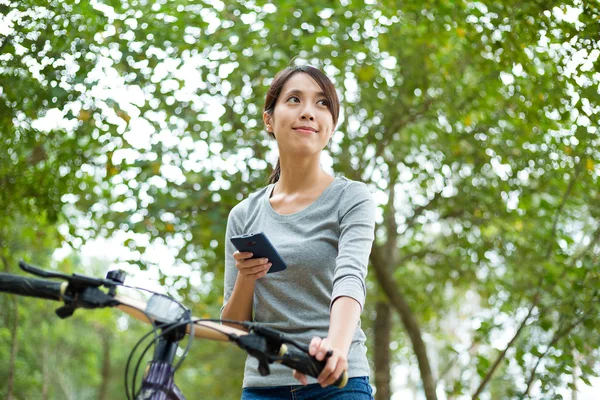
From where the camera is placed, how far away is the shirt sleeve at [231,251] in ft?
8.07

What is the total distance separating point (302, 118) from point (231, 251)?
0.54m

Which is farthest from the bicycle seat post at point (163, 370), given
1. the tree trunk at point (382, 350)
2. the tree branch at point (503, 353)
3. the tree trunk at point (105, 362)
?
the tree trunk at point (105, 362)

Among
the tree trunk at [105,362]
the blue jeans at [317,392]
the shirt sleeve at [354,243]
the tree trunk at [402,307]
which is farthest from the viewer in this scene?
the tree trunk at [105,362]

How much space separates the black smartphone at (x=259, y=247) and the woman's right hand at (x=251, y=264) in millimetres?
15

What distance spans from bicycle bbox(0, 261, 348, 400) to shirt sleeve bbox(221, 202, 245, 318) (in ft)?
2.54

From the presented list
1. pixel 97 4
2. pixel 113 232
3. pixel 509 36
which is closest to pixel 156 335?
pixel 509 36

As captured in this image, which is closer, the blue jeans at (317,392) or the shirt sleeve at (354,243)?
the shirt sleeve at (354,243)

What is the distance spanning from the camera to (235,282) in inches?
94.1

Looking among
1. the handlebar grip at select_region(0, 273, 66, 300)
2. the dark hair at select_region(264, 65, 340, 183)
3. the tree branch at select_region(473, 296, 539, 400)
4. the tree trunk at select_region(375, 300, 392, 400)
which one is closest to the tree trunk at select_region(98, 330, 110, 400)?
the tree trunk at select_region(375, 300, 392, 400)

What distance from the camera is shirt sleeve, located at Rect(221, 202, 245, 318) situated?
2461 millimetres

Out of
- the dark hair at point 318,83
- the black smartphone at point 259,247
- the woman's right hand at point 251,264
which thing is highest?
the dark hair at point 318,83

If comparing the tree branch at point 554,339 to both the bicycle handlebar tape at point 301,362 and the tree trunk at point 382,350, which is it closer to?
the tree trunk at point 382,350

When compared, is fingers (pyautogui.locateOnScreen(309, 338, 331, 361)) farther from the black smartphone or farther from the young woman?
the black smartphone

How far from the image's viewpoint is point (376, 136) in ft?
23.4
